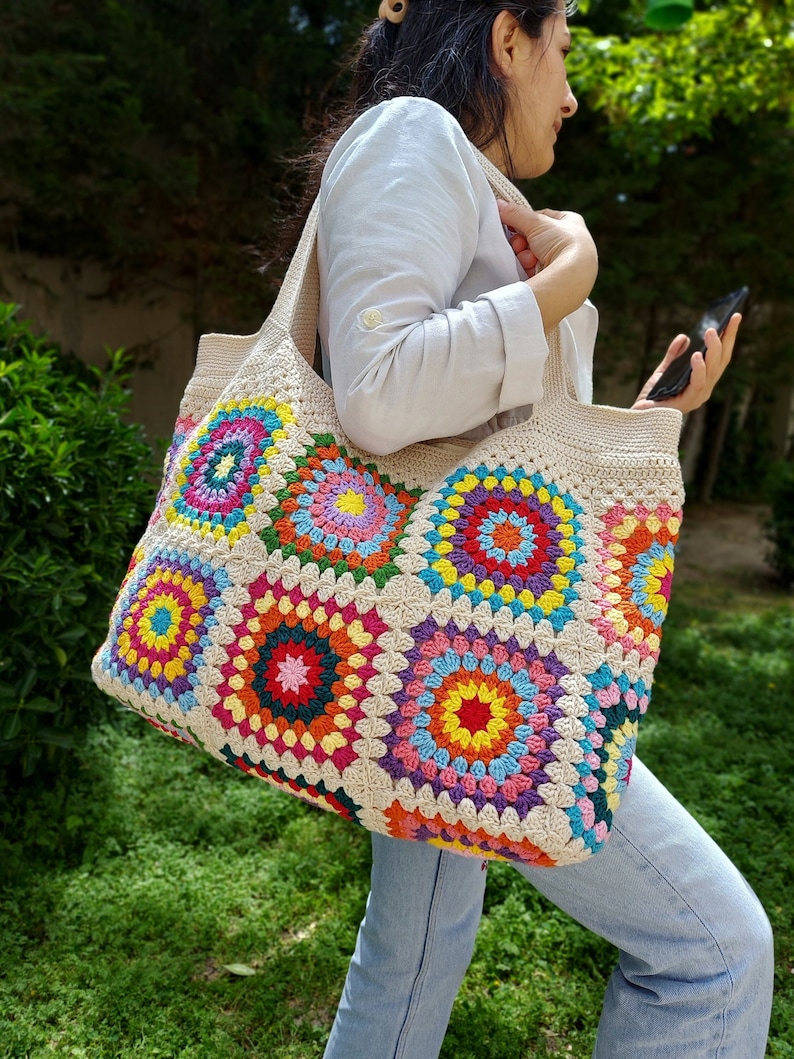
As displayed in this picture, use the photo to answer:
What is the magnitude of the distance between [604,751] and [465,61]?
996mm

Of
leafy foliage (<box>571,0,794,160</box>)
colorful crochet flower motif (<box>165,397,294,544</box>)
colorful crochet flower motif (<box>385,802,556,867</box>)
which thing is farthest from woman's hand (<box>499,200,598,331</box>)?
leafy foliage (<box>571,0,794,160</box>)

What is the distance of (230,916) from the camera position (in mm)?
2531

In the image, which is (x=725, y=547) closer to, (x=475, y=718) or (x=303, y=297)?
(x=303, y=297)

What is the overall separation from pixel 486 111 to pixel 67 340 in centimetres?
668

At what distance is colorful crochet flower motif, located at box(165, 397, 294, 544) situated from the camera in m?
1.20

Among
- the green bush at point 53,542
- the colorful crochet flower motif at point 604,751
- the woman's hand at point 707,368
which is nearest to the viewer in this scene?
the colorful crochet flower motif at point 604,751

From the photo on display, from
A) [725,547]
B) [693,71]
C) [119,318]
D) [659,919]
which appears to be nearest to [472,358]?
[659,919]

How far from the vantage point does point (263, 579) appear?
1.16 meters

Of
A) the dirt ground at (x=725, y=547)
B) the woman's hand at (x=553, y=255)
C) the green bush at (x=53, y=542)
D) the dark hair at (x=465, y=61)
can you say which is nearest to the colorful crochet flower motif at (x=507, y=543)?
the woman's hand at (x=553, y=255)

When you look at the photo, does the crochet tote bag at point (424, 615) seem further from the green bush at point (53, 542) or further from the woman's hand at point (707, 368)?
the green bush at point (53, 542)

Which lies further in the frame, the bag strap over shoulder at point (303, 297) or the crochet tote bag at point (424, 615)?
the bag strap over shoulder at point (303, 297)

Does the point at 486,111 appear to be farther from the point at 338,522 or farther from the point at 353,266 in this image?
the point at 338,522

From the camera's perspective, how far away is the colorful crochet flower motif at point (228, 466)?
1.20 metres

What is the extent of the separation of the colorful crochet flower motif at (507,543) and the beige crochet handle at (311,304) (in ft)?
0.49
